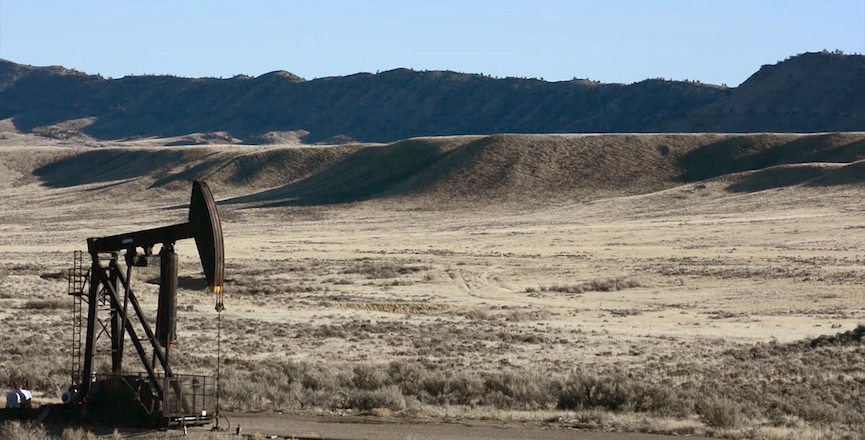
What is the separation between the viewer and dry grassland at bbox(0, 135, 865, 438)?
19469 mm

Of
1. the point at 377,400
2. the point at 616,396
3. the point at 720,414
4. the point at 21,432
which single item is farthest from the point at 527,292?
the point at 21,432

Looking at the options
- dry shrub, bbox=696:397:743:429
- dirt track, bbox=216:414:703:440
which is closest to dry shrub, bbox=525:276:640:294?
dry shrub, bbox=696:397:743:429

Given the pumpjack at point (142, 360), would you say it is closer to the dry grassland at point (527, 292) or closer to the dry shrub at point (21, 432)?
the dry shrub at point (21, 432)

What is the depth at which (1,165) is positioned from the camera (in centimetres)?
13500

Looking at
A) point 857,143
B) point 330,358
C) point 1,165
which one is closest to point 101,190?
point 1,165

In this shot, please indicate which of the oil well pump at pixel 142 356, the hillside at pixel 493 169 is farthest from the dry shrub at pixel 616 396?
the hillside at pixel 493 169

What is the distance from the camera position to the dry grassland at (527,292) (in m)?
19.5

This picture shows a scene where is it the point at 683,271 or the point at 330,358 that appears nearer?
the point at 330,358

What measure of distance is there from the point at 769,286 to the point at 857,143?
230ft

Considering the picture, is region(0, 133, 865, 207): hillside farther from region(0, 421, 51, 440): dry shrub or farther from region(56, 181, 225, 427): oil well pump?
region(0, 421, 51, 440): dry shrub

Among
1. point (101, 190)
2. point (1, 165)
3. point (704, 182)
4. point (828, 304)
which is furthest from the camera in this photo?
point (1, 165)

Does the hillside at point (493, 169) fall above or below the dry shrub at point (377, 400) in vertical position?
above

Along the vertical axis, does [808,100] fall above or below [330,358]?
above

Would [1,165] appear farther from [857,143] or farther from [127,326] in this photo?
[127,326]
